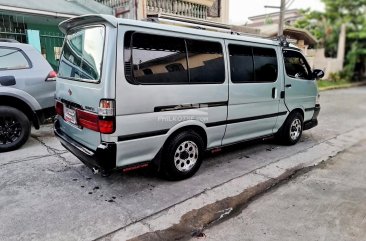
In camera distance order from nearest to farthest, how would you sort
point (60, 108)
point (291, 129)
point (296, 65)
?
point (60, 108)
point (296, 65)
point (291, 129)

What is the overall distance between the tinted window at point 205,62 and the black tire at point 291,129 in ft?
6.75

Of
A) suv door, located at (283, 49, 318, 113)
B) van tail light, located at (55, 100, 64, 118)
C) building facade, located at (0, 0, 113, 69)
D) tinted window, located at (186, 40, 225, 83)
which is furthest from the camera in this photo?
building facade, located at (0, 0, 113, 69)

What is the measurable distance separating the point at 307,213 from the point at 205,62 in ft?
7.27

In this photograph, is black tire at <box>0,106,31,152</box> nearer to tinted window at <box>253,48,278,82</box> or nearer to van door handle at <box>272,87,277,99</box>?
tinted window at <box>253,48,278,82</box>

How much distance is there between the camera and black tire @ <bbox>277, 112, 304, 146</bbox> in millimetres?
5617

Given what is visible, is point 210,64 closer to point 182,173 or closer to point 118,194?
point 182,173

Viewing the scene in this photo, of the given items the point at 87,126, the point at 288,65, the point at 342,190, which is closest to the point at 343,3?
the point at 288,65

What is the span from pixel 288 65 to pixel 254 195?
8.74 ft

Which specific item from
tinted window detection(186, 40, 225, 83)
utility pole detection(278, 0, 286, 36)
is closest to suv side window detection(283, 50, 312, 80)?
tinted window detection(186, 40, 225, 83)

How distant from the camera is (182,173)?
405cm

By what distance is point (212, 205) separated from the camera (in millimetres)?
3477

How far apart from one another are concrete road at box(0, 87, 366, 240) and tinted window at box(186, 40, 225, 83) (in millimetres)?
1385

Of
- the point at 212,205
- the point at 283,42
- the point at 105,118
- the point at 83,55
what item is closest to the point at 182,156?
the point at 212,205

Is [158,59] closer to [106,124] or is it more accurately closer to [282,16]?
[106,124]
